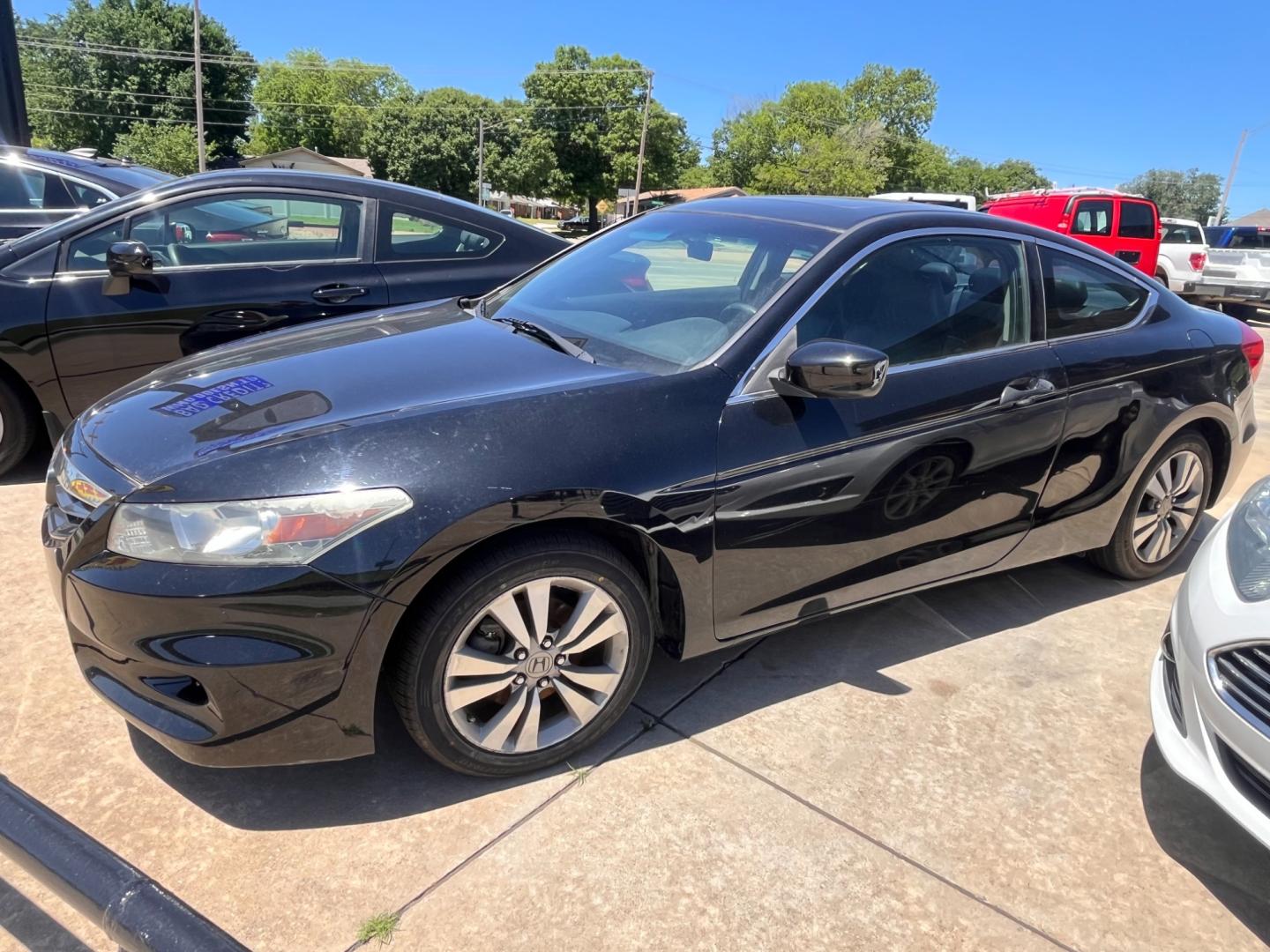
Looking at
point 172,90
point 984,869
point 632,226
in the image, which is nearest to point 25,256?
point 632,226

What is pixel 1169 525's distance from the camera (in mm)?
3758

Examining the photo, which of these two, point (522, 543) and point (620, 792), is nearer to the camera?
point (522, 543)

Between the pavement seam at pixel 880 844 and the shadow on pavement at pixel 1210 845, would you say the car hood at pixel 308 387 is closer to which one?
the pavement seam at pixel 880 844

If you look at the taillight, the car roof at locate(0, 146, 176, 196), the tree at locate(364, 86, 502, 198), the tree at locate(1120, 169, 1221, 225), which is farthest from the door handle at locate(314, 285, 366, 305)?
the tree at locate(1120, 169, 1221, 225)

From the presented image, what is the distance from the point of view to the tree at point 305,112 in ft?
247

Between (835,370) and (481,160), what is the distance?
63465 millimetres

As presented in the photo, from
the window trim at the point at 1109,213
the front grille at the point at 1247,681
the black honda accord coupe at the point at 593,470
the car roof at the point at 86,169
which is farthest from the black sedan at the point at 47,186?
the window trim at the point at 1109,213

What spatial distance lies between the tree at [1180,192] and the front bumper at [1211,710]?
106 meters

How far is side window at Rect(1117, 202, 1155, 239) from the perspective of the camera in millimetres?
15648

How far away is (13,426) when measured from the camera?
13.2ft

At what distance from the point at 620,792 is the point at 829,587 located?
0.91 m

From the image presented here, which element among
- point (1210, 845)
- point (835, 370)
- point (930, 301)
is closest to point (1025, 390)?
point (930, 301)

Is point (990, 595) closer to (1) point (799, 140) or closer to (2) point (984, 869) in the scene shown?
(2) point (984, 869)

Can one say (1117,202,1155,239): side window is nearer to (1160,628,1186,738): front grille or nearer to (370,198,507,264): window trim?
(370,198,507,264): window trim
